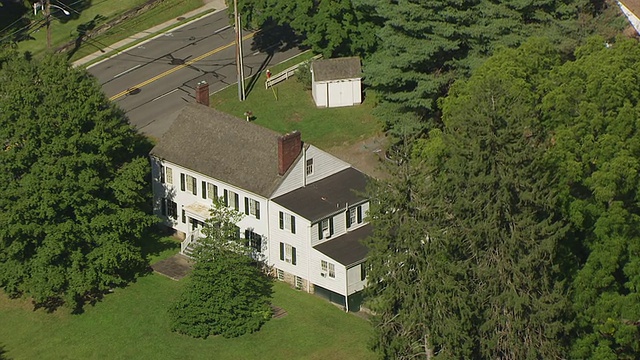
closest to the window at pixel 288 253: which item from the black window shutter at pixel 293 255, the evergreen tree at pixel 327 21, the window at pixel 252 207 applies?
the black window shutter at pixel 293 255

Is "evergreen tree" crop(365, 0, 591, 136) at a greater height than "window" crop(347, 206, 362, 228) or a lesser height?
greater

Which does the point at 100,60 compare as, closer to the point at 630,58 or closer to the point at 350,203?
the point at 350,203

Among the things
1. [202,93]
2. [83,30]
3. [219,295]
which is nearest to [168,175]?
[202,93]

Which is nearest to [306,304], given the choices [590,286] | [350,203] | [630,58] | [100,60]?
[350,203]

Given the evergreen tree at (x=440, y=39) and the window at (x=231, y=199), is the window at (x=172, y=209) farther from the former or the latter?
the evergreen tree at (x=440, y=39)

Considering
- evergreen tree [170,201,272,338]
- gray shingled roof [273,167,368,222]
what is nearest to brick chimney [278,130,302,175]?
gray shingled roof [273,167,368,222]

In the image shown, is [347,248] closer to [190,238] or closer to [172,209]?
[190,238]

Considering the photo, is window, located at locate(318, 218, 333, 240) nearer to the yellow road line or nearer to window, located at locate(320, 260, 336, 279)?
window, located at locate(320, 260, 336, 279)
